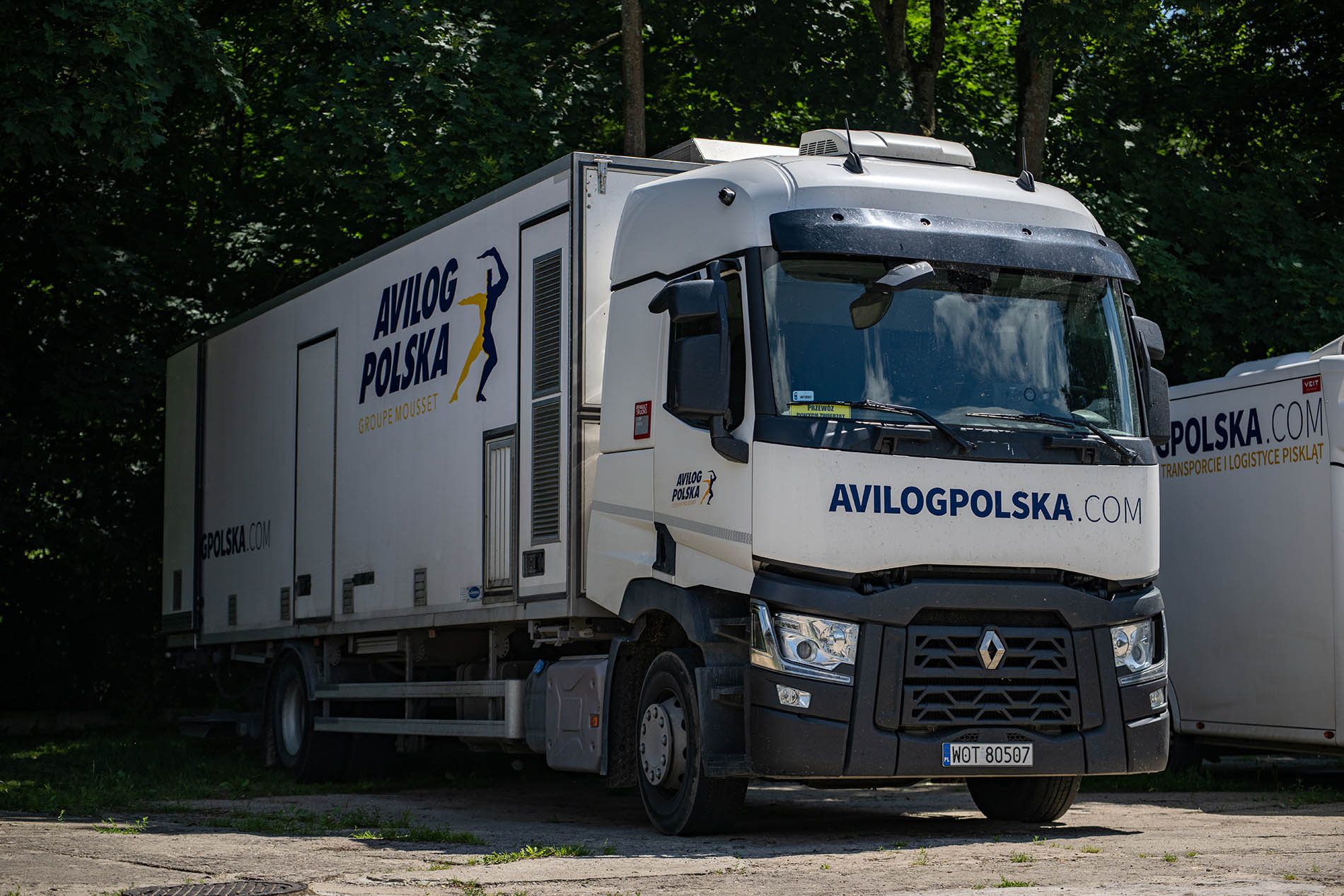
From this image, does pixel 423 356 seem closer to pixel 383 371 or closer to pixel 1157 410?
pixel 383 371

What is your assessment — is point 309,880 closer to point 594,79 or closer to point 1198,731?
point 1198,731

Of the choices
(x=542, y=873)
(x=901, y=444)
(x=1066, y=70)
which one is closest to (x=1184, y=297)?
(x=1066, y=70)

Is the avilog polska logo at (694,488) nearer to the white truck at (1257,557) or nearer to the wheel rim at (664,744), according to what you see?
the wheel rim at (664,744)

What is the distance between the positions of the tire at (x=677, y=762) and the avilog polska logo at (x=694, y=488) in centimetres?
81

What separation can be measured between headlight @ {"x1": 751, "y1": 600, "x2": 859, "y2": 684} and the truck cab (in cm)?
1

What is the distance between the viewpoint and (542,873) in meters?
7.51

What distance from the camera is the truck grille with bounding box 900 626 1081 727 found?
27.6 feet

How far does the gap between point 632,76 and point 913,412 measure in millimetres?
11131

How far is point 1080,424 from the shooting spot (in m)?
8.84

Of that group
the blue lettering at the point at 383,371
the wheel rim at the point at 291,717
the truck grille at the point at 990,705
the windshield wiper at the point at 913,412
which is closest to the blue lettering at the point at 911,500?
the windshield wiper at the point at 913,412

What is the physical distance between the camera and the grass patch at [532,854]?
809 cm

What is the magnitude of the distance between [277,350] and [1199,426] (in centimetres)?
771

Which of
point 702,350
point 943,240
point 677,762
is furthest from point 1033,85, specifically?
point 677,762

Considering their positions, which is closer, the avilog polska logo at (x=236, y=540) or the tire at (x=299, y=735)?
the tire at (x=299, y=735)
